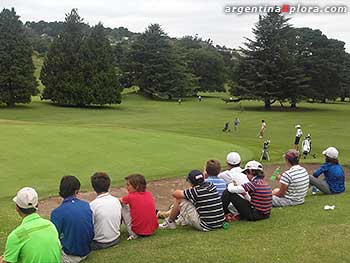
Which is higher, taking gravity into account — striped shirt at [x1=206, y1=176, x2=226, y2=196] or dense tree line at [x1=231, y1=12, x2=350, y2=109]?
dense tree line at [x1=231, y1=12, x2=350, y2=109]

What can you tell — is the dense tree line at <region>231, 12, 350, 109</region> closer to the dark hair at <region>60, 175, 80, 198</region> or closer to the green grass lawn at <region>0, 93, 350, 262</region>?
the green grass lawn at <region>0, 93, 350, 262</region>

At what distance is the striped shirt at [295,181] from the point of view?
995 centimetres

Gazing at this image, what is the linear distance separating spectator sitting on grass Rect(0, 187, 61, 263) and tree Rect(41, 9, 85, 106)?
56.8m

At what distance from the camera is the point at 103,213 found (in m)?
7.46

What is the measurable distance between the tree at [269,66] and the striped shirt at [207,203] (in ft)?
187

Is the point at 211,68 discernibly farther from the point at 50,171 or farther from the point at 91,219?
the point at 91,219

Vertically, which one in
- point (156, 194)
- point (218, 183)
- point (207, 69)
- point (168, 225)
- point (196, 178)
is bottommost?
point (156, 194)

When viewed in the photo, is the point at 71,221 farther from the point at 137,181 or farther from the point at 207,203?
the point at 207,203

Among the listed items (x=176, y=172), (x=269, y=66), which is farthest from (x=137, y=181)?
(x=269, y=66)

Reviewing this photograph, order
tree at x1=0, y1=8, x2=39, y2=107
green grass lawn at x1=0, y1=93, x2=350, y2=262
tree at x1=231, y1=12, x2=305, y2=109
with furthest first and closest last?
tree at x1=231, y1=12, x2=305, y2=109
tree at x1=0, y1=8, x2=39, y2=107
green grass lawn at x1=0, y1=93, x2=350, y2=262

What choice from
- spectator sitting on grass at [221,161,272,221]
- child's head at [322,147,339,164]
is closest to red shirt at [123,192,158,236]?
spectator sitting on grass at [221,161,272,221]

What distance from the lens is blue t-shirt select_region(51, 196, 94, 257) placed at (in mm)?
6750

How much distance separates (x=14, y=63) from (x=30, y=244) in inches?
2173

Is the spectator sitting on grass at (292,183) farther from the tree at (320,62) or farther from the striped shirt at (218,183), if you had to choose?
the tree at (320,62)
